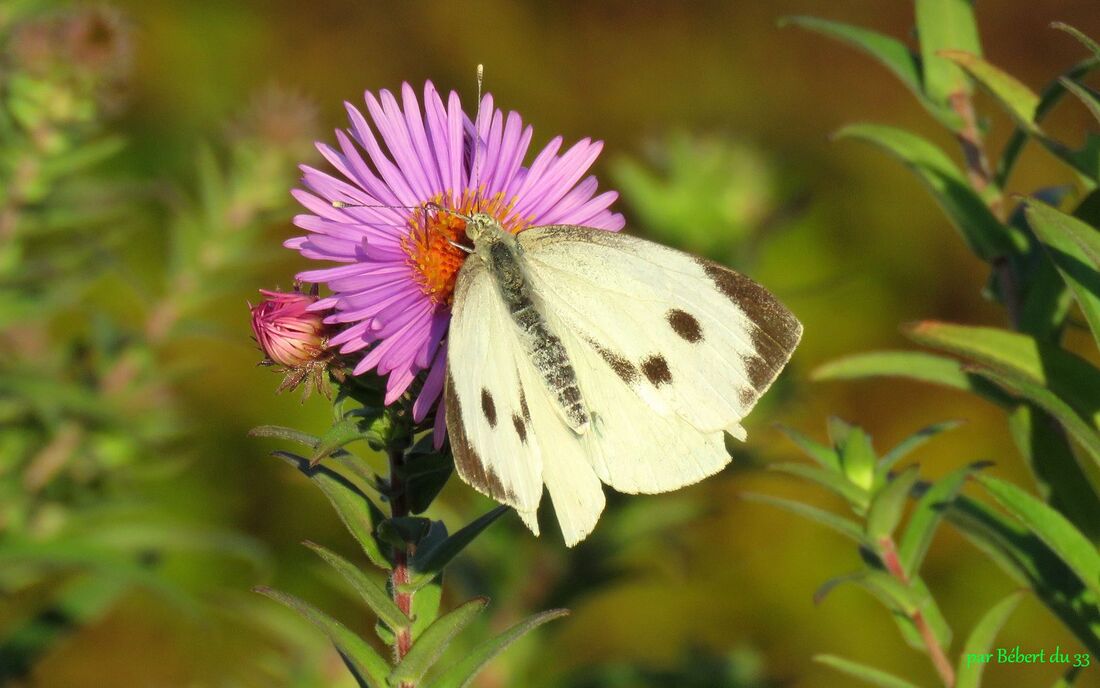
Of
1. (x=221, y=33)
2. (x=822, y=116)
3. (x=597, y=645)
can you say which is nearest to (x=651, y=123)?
(x=822, y=116)

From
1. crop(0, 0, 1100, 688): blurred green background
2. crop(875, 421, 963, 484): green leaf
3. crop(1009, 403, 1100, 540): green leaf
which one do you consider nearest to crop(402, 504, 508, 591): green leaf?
crop(875, 421, 963, 484): green leaf

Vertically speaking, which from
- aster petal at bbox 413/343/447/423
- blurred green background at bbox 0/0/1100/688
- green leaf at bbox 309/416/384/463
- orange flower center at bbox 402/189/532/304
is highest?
orange flower center at bbox 402/189/532/304

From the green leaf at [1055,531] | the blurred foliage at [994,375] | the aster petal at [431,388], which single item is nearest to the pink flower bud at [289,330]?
the aster petal at [431,388]

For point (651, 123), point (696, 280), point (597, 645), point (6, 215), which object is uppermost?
point (6, 215)

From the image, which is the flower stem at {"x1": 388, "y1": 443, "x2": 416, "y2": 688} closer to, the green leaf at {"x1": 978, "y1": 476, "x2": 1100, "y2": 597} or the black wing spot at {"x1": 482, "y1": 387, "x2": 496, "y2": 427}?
the black wing spot at {"x1": 482, "y1": 387, "x2": 496, "y2": 427}

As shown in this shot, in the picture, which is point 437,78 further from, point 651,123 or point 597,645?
point 597,645

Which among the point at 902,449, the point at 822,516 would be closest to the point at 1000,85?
the point at 902,449
